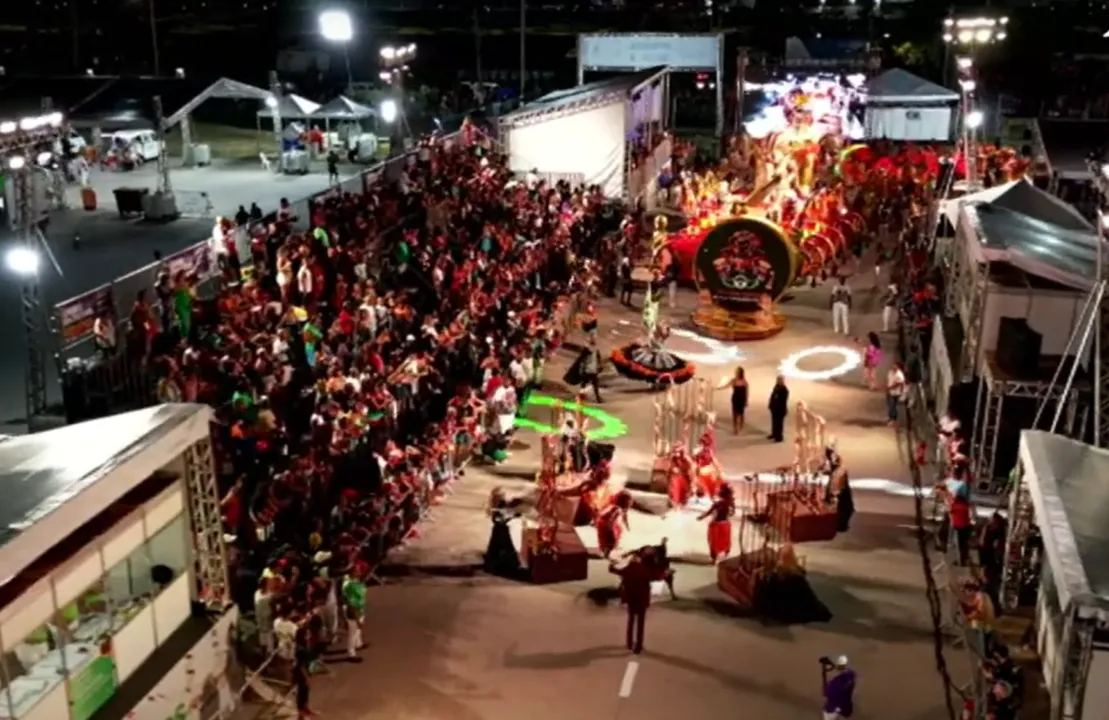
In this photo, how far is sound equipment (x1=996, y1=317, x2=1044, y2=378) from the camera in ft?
51.8

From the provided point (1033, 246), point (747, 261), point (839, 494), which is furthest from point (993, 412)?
point (747, 261)

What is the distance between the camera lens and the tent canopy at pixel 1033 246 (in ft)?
54.7

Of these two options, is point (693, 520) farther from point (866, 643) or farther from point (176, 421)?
point (176, 421)

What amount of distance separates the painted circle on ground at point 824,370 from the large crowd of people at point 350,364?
14.0 ft

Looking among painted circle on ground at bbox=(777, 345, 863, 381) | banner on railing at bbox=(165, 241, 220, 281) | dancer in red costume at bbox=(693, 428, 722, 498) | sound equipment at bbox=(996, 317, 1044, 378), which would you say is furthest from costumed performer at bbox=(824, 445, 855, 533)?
banner on railing at bbox=(165, 241, 220, 281)

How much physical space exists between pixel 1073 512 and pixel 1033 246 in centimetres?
743

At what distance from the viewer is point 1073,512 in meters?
10.9

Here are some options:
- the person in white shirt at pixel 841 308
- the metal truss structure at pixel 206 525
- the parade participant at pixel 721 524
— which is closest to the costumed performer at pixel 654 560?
the parade participant at pixel 721 524

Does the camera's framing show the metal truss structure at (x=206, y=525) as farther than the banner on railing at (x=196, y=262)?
No

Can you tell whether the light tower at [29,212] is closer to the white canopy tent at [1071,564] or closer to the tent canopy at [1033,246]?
the white canopy tent at [1071,564]

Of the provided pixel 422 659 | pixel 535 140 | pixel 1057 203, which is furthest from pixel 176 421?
pixel 535 140

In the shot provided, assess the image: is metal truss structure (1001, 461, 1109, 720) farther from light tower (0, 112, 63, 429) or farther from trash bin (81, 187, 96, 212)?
trash bin (81, 187, 96, 212)

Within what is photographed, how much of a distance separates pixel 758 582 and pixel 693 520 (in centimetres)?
234

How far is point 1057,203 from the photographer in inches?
854
